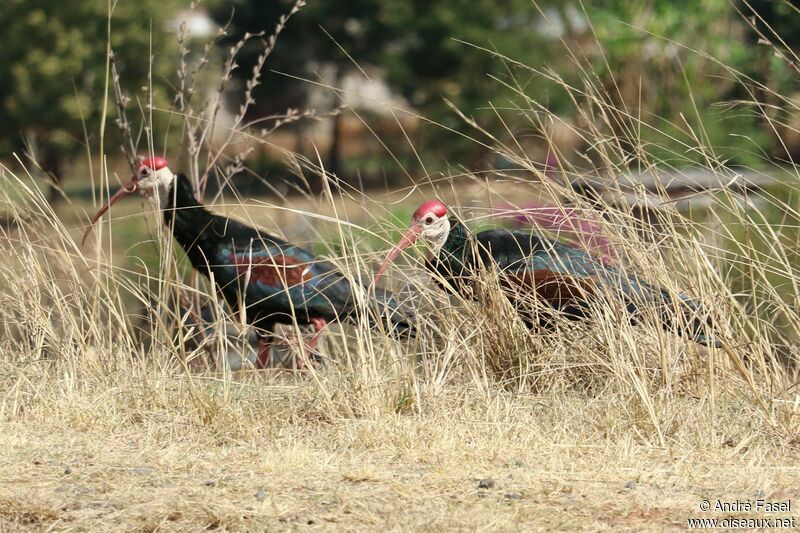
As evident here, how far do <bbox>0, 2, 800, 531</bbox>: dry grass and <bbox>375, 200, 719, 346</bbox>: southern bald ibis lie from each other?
0.09m

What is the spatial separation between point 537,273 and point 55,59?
73.6 feet

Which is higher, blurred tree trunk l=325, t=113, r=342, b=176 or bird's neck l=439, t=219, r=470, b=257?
blurred tree trunk l=325, t=113, r=342, b=176

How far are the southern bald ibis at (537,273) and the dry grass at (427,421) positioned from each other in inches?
3.6

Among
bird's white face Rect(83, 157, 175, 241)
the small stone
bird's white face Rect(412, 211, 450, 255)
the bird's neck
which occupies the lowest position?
the small stone

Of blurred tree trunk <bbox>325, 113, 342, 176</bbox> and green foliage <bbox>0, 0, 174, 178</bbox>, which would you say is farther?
blurred tree trunk <bbox>325, 113, 342, 176</bbox>

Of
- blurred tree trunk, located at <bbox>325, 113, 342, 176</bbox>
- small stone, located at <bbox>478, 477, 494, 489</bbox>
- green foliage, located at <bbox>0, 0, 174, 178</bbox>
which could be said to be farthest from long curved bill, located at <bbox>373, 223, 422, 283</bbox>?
blurred tree trunk, located at <bbox>325, 113, 342, 176</bbox>

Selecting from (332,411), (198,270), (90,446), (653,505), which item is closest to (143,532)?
(90,446)

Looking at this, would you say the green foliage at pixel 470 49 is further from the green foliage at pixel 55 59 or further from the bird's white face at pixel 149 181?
the bird's white face at pixel 149 181

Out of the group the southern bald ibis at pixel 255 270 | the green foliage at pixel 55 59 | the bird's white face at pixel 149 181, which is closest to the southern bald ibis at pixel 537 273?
the southern bald ibis at pixel 255 270

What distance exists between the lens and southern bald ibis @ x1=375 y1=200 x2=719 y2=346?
4125 mm

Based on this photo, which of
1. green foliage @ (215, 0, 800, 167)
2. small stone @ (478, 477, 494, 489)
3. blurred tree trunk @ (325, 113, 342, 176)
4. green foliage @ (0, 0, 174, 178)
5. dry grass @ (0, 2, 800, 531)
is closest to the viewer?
dry grass @ (0, 2, 800, 531)

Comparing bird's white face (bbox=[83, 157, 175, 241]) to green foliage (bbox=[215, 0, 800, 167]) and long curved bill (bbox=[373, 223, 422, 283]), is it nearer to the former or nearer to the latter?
long curved bill (bbox=[373, 223, 422, 283])

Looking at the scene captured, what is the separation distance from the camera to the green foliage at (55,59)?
993 inches

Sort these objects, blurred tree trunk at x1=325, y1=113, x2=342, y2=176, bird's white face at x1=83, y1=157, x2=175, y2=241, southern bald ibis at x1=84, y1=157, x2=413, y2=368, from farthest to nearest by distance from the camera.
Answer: blurred tree trunk at x1=325, y1=113, x2=342, y2=176 < bird's white face at x1=83, y1=157, x2=175, y2=241 < southern bald ibis at x1=84, y1=157, x2=413, y2=368
